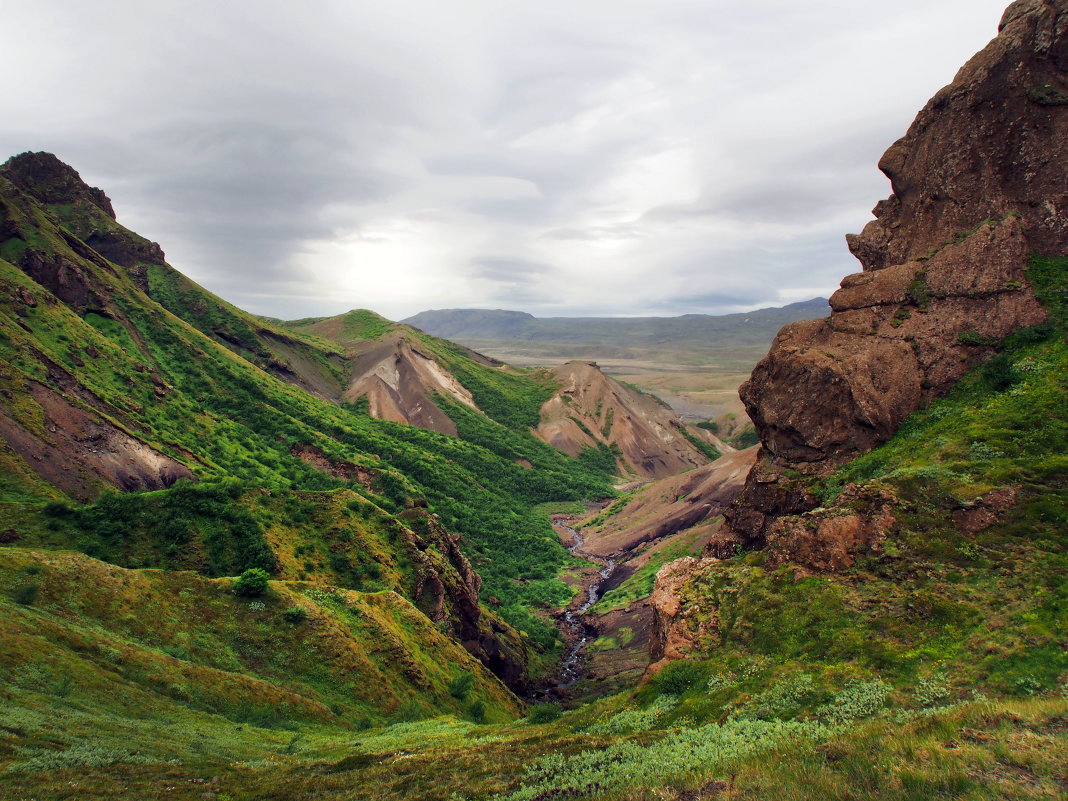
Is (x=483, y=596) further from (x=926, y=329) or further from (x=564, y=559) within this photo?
(x=926, y=329)

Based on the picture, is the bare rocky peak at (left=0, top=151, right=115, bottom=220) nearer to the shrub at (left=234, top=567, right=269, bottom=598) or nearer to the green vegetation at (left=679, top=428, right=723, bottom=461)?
the shrub at (left=234, top=567, right=269, bottom=598)

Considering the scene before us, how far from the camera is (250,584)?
31.3 meters

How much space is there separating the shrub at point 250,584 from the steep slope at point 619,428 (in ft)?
352

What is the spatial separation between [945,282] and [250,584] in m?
40.2

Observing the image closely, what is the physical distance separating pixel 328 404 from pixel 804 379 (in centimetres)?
9595

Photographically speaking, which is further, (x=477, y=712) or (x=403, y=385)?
(x=403, y=385)

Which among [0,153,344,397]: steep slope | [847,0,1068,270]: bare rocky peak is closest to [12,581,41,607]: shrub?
[847,0,1068,270]: bare rocky peak

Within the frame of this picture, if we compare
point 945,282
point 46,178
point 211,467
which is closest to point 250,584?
point 211,467

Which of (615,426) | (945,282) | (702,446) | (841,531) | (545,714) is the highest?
(945,282)

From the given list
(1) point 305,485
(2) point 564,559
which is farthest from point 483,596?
(1) point 305,485

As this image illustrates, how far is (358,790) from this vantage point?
15961 mm

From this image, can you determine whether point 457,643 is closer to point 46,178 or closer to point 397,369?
point 397,369

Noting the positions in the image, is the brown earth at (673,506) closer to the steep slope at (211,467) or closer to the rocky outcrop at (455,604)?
the steep slope at (211,467)

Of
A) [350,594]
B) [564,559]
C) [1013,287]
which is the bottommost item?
[564,559]
